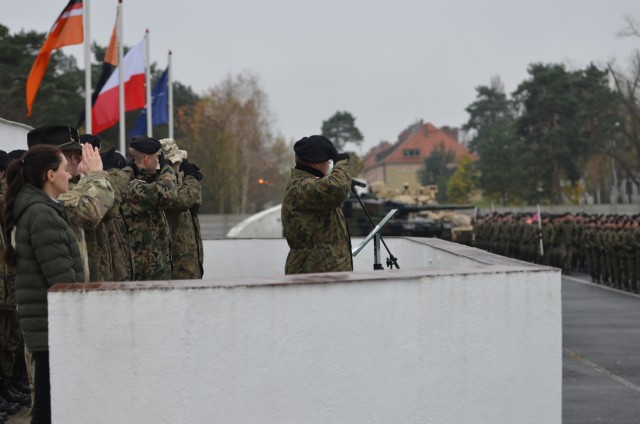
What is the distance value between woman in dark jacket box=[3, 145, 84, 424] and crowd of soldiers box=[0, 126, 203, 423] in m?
0.77

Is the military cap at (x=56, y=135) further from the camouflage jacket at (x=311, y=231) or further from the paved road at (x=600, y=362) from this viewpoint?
the paved road at (x=600, y=362)

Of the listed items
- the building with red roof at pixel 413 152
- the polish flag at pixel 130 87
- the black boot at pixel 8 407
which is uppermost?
the building with red roof at pixel 413 152

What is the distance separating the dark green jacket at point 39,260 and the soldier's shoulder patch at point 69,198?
426 millimetres

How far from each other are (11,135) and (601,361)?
22.1ft

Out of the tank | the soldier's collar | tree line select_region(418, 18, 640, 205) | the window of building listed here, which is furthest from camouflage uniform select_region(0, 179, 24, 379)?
the window of building

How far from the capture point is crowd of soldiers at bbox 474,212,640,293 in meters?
22.1

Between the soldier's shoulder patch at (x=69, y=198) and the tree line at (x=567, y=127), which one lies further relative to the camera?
the tree line at (x=567, y=127)

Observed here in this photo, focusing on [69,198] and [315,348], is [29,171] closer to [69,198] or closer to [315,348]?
[69,198]

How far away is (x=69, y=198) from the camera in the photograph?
5516 mm

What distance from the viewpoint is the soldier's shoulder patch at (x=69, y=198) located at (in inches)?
217

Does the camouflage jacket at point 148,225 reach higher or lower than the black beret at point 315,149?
lower

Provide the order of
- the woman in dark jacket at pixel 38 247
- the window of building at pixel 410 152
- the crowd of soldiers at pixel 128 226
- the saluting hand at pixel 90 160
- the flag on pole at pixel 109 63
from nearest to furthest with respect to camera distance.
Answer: the woman in dark jacket at pixel 38 247 → the saluting hand at pixel 90 160 → the crowd of soldiers at pixel 128 226 → the flag on pole at pixel 109 63 → the window of building at pixel 410 152

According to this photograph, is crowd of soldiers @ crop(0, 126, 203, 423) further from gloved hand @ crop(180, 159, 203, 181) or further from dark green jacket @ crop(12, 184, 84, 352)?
dark green jacket @ crop(12, 184, 84, 352)

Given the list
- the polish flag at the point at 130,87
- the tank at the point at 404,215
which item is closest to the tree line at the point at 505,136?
the tank at the point at 404,215
